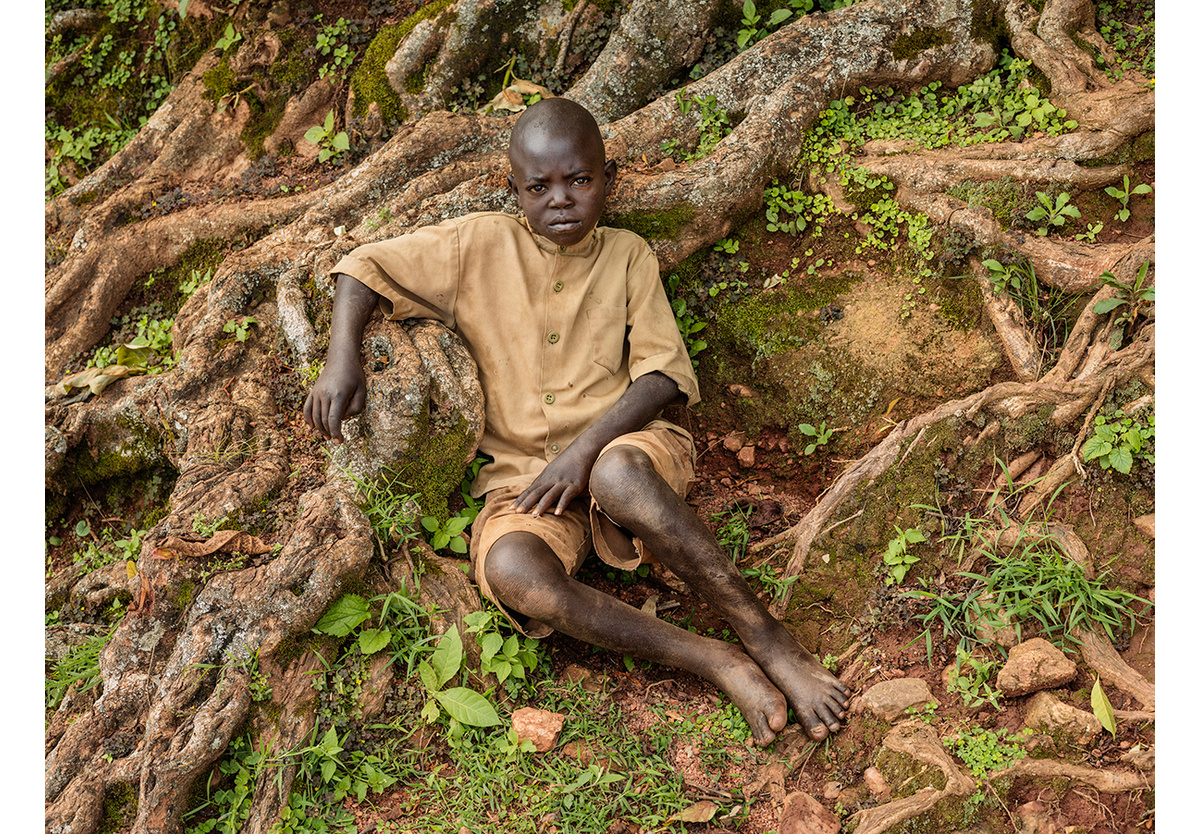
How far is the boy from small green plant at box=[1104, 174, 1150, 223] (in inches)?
85.4

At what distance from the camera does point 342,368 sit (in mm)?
3182

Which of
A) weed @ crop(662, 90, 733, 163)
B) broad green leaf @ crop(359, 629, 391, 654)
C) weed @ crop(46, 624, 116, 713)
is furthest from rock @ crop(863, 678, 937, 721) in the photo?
weed @ crop(46, 624, 116, 713)

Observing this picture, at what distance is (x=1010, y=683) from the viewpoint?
8.72 feet

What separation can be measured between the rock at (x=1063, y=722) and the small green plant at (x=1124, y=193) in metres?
2.35

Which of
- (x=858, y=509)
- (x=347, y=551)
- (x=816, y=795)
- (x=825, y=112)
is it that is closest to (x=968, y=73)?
(x=825, y=112)

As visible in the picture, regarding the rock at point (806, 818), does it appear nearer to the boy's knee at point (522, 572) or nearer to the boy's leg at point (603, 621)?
the boy's leg at point (603, 621)

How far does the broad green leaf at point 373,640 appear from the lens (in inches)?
115

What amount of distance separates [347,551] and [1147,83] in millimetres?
4450

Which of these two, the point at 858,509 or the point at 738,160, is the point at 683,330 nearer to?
the point at 738,160

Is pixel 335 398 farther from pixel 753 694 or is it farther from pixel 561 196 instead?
pixel 753 694

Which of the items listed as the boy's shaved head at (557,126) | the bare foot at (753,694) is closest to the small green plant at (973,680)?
the bare foot at (753,694)

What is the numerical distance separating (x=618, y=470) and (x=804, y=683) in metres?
1.07

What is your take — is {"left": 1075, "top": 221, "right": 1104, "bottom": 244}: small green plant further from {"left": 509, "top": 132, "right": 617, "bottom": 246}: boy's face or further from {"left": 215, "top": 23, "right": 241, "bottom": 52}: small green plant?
{"left": 215, "top": 23, "right": 241, "bottom": 52}: small green plant

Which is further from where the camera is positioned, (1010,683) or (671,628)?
(671,628)
